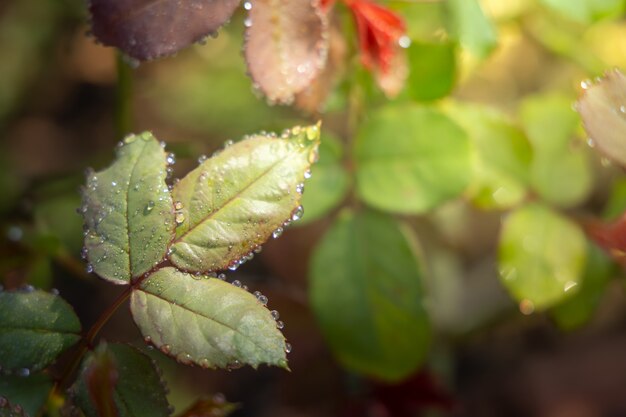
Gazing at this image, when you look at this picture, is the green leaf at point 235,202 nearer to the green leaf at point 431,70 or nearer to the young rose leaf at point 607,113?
the young rose leaf at point 607,113

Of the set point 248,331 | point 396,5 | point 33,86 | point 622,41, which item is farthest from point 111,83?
point 248,331

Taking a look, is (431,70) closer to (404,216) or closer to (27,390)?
(404,216)

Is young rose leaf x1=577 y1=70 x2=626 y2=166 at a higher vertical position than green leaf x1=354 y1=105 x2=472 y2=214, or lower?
higher

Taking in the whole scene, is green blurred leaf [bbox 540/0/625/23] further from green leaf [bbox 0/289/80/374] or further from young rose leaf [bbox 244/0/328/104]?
green leaf [bbox 0/289/80/374]

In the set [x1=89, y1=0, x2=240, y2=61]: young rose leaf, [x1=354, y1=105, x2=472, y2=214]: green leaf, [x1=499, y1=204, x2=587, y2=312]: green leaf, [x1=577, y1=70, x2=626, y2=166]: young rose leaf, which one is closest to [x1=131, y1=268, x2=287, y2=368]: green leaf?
[x1=89, y1=0, x2=240, y2=61]: young rose leaf

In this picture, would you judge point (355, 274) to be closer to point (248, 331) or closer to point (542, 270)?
point (542, 270)

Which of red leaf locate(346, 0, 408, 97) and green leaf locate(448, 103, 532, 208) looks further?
green leaf locate(448, 103, 532, 208)

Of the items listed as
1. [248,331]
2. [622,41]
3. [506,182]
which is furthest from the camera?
[622,41]
